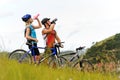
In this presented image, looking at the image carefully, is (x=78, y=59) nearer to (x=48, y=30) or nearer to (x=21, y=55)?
(x=48, y=30)

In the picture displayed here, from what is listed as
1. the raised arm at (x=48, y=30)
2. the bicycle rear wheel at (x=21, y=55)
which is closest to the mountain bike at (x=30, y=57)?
the bicycle rear wheel at (x=21, y=55)

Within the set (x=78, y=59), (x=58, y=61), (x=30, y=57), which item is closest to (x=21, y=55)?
(x=30, y=57)

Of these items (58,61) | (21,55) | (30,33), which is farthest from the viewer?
(30,33)

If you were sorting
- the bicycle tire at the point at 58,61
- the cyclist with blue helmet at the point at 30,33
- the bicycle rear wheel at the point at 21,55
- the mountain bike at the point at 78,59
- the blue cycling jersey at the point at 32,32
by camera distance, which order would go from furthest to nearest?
the blue cycling jersey at the point at 32,32
the cyclist with blue helmet at the point at 30,33
the bicycle rear wheel at the point at 21,55
the mountain bike at the point at 78,59
the bicycle tire at the point at 58,61

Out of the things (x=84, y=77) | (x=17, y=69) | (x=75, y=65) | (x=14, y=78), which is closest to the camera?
(x=14, y=78)

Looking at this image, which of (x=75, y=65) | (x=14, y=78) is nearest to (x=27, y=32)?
(x=75, y=65)

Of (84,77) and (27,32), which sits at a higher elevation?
(27,32)

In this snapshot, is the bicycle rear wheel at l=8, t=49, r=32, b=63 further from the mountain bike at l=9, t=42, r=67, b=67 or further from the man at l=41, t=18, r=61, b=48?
the man at l=41, t=18, r=61, b=48

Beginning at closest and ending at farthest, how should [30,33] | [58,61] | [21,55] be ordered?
[58,61]
[21,55]
[30,33]

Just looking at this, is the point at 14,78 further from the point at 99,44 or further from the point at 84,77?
the point at 99,44

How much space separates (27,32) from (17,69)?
26.7ft

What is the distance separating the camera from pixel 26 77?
6047mm

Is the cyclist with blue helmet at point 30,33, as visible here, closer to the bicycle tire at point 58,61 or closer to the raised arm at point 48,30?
the raised arm at point 48,30

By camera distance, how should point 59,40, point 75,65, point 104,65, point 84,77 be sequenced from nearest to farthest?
point 84,77 < point 104,65 < point 75,65 < point 59,40
